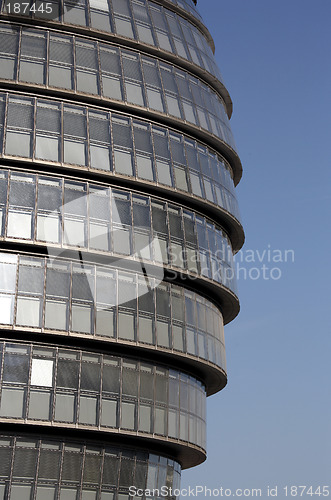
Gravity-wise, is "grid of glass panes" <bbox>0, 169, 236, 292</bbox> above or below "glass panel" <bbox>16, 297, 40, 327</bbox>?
above

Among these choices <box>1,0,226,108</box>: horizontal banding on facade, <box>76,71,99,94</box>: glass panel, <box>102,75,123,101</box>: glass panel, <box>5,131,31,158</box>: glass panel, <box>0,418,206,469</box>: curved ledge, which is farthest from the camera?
<box>1,0,226,108</box>: horizontal banding on facade

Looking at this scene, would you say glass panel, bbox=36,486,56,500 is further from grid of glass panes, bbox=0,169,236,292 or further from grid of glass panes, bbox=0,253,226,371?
grid of glass panes, bbox=0,169,236,292

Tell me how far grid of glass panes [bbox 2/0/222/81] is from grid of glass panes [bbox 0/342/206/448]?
1551 cm

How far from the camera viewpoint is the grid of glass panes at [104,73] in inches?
1449

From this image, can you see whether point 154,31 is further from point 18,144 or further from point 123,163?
point 18,144

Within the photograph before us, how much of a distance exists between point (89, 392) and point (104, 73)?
14.4 metres

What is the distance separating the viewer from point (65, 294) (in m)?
33.8

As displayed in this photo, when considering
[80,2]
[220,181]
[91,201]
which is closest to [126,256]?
[91,201]

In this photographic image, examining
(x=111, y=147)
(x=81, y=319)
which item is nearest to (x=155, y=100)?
(x=111, y=147)

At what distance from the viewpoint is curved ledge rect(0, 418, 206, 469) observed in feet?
105

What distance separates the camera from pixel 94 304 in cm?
3406

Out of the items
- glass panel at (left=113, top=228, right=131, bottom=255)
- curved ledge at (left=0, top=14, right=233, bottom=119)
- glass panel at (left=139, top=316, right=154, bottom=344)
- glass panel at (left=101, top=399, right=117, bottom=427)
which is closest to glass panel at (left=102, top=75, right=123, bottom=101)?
curved ledge at (left=0, top=14, right=233, bottom=119)

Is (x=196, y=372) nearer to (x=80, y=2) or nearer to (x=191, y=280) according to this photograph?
(x=191, y=280)

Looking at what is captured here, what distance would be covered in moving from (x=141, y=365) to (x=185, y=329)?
2.82 meters
